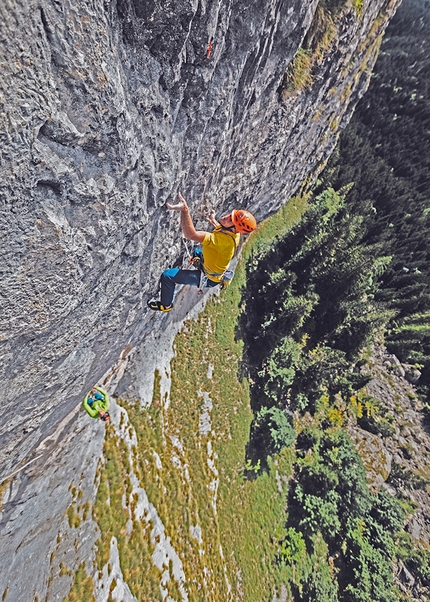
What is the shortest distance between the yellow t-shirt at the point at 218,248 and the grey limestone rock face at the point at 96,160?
1.75m

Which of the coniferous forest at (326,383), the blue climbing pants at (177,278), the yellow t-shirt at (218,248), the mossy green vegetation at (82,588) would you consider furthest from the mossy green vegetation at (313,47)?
the mossy green vegetation at (82,588)

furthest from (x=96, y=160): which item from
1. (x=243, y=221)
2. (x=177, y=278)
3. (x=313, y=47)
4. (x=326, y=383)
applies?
(x=326, y=383)

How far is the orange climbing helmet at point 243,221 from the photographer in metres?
7.84

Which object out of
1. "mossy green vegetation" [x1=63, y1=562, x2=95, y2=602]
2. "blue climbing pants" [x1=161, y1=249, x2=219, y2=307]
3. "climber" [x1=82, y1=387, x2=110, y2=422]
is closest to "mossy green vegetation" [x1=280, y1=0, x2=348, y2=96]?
"blue climbing pants" [x1=161, y1=249, x2=219, y2=307]

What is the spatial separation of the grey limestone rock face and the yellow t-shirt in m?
1.75

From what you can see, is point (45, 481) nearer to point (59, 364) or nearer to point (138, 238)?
point (59, 364)

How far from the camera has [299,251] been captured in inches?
1098

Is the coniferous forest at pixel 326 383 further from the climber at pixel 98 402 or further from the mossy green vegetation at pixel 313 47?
the climber at pixel 98 402

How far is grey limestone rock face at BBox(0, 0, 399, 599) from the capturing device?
15.2ft

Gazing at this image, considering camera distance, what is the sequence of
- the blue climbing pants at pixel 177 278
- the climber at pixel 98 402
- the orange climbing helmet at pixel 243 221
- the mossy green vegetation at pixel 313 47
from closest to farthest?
the orange climbing helmet at pixel 243 221 < the blue climbing pants at pixel 177 278 < the climber at pixel 98 402 < the mossy green vegetation at pixel 313 47

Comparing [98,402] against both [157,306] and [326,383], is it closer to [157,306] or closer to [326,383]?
[157,306]

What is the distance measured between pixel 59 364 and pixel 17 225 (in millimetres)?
4417

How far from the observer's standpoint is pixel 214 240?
28.4 feet

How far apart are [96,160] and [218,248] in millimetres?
3725
